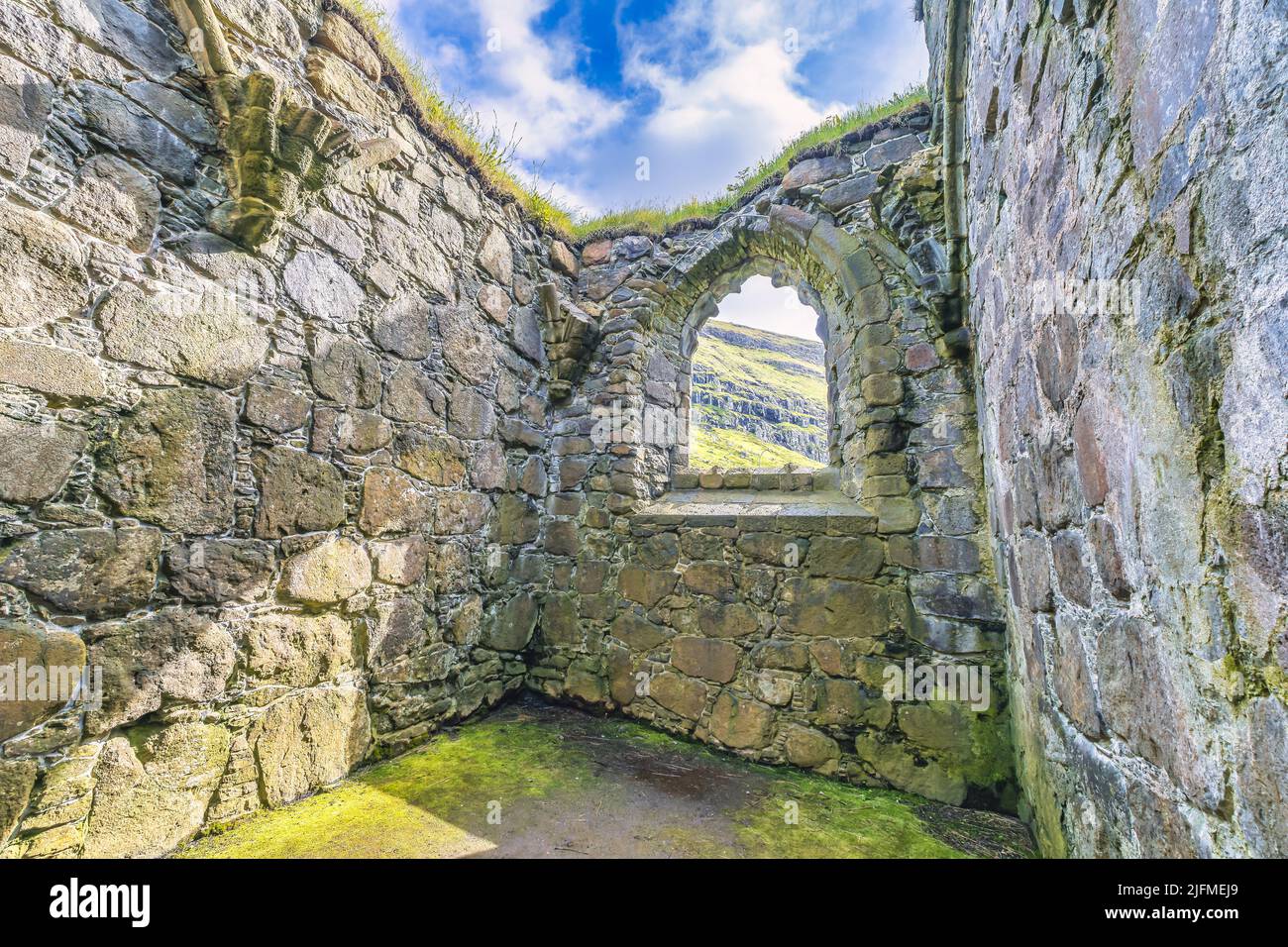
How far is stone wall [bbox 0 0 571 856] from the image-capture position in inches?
63.4

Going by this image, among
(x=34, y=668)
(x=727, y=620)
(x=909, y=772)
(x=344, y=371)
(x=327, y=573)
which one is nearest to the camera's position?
(x=34, y=668)

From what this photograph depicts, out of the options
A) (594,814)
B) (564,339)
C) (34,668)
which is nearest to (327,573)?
(34,668)

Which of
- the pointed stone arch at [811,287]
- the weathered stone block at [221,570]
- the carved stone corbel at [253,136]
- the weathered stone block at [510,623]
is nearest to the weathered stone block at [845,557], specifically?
the pointed stone arch at [811,287]

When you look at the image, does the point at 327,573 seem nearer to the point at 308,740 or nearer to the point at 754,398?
the point at 308,740

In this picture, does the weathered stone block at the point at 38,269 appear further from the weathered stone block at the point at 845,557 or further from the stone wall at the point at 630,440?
the weathered stone block at the point at 845,557

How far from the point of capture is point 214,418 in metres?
2.02

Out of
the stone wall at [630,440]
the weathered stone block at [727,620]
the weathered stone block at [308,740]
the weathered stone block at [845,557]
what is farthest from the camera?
the weathered stone block at [727,620]

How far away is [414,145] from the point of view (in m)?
3.00

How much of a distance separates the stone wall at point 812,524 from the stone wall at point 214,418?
39.7 inches

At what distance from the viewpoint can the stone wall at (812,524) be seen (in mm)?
2684

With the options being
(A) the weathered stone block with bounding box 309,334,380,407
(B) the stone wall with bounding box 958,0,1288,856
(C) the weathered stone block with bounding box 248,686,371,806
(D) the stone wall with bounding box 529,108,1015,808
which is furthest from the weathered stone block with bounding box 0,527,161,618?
(B) the stone wall with bounding box 958,0,1288,856

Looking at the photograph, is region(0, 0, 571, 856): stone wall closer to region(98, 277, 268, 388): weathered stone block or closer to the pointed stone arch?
region(98, 277, 268, 388): weathered stone block

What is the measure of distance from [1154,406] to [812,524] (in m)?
2.05

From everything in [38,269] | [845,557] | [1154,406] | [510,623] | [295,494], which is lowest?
[510,623]
